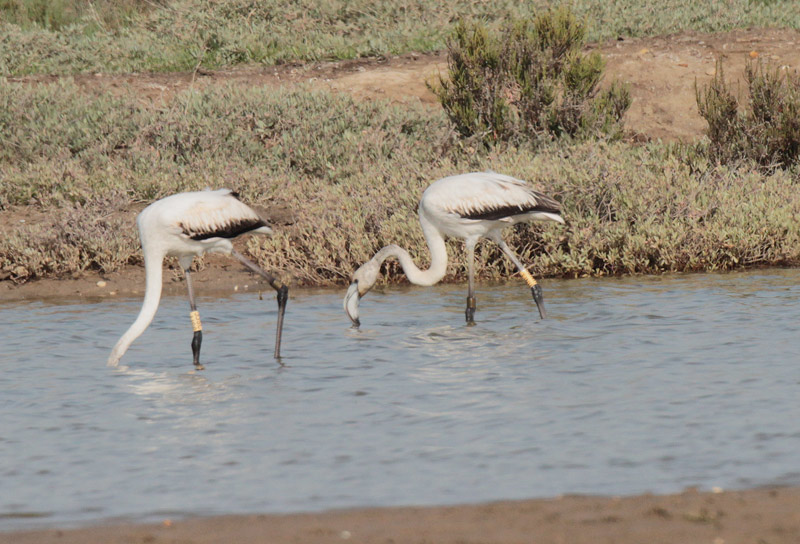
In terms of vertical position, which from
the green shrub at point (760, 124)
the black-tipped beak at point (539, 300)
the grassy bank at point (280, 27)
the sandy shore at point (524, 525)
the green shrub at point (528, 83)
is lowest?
the sandy shore at point (524, 525)

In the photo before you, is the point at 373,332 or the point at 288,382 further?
the point at 373,332

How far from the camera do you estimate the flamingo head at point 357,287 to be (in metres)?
8.72

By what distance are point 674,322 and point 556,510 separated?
4.37 metres

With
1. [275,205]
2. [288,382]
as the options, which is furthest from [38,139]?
[288,382]

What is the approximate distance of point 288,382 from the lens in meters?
7.12

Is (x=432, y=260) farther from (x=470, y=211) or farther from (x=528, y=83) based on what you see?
(x=528, y=83)

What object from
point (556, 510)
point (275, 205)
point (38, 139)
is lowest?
point (556, 510)

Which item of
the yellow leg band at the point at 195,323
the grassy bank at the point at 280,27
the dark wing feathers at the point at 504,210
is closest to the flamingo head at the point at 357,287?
the dark wing feathers at the point at 504,210

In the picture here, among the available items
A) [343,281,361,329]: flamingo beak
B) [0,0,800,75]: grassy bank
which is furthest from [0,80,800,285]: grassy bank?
[0,0,800,75]: grassy bank

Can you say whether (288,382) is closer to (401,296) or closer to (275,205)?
(401,296)

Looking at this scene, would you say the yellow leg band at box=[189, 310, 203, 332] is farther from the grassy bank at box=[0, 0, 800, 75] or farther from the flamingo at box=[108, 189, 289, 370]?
the grassy bank at box=[0, 0, 800, 75]

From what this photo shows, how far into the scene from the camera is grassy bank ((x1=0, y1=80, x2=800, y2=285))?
1088cm

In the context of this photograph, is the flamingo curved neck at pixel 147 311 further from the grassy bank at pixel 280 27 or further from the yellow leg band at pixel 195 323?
the grassy bank at pixel 280 27

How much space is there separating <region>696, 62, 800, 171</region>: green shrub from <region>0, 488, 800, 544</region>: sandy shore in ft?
29.4
